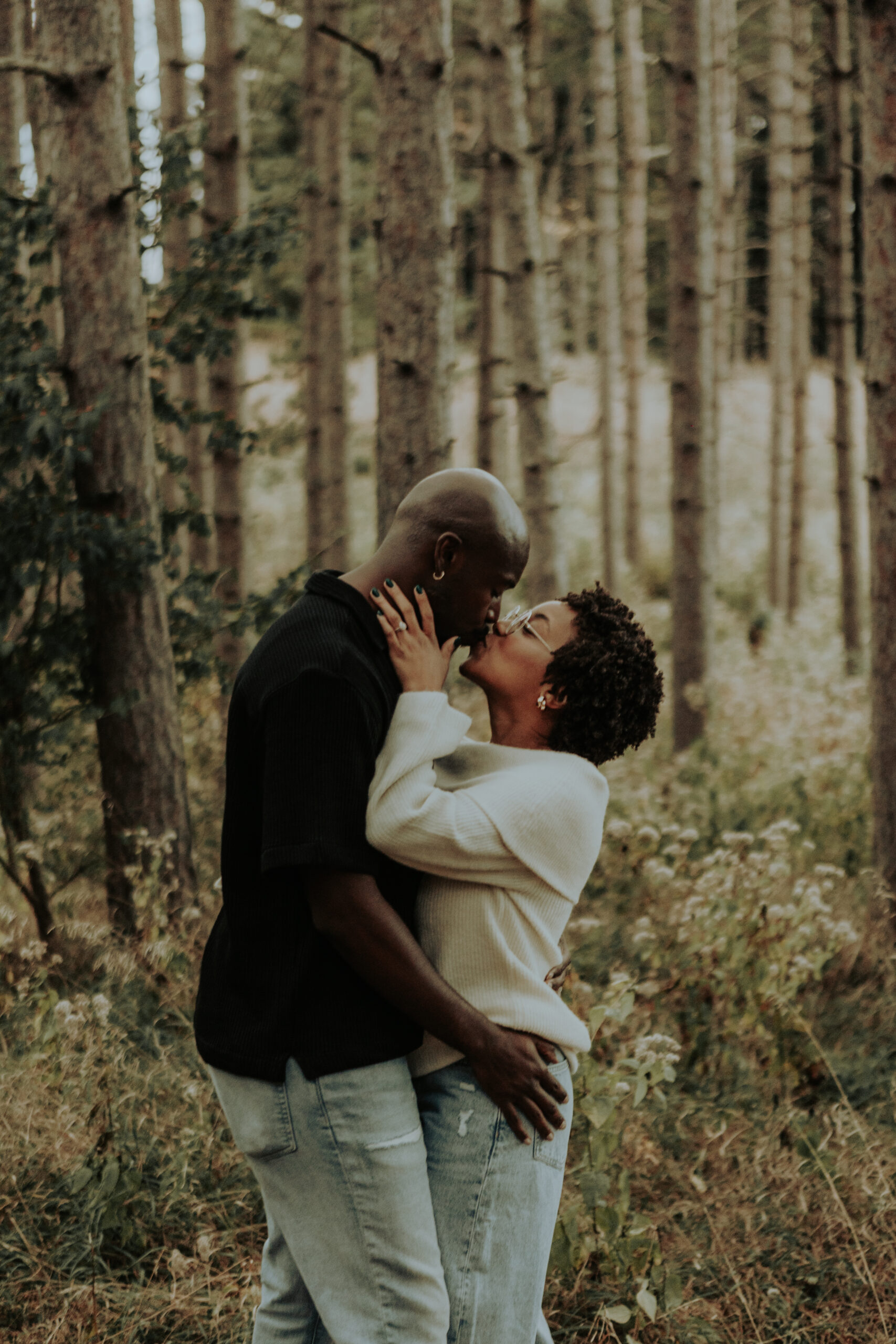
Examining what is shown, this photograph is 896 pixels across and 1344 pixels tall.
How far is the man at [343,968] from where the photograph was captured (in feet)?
5.90

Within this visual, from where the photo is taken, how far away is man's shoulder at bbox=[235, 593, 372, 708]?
1812mm

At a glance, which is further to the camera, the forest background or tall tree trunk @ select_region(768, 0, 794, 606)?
tall tree trunk @ select_region(768, 0, 794, 606)

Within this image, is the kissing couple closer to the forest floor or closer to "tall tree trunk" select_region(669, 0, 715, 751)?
the forest floor

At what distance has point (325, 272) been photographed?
934 cm

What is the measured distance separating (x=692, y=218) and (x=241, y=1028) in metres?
8.02

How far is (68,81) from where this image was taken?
456 cm

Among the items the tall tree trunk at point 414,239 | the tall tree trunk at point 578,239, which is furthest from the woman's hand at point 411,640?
the tall tree trunk at point 578,239

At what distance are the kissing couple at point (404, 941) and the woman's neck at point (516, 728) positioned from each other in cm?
7

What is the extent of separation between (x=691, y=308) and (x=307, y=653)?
754cm

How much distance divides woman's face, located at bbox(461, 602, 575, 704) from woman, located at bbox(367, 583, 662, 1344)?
6 cm

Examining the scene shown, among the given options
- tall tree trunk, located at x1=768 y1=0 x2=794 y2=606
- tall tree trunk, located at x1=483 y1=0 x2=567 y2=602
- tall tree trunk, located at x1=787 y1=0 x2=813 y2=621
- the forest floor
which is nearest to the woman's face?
the forest floor

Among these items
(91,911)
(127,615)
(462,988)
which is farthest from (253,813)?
(91,911)

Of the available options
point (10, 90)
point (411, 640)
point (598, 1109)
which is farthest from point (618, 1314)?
point (10, 90)

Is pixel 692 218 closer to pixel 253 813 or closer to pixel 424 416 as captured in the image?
pixel 424 416
